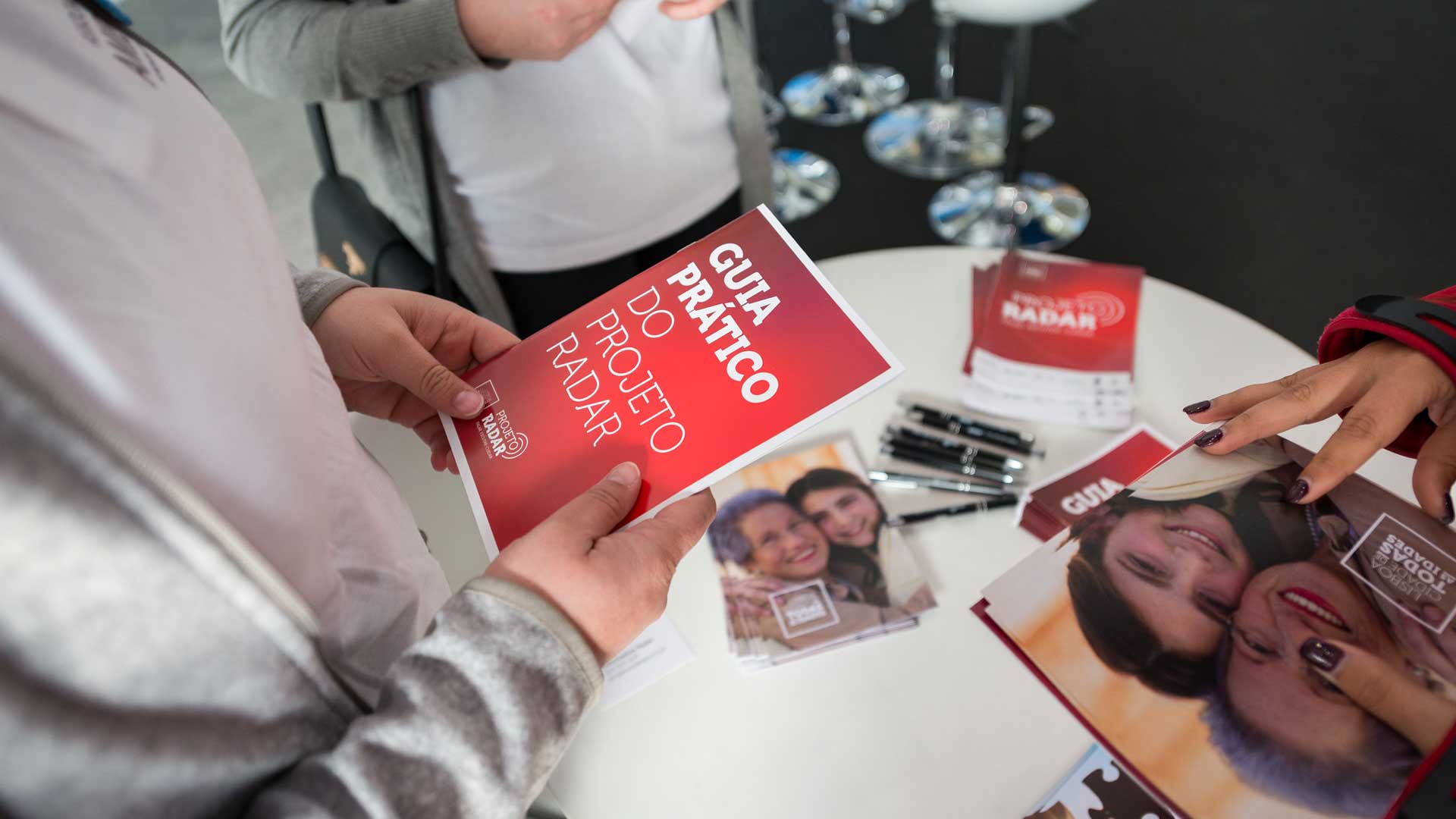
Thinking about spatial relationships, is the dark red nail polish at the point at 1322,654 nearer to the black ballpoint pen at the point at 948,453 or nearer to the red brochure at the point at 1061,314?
the black ballpoint pen at the point at 948,453

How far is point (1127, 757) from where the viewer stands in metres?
0.63

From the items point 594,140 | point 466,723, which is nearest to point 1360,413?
point 466,723

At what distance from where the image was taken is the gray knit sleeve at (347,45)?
1.03m

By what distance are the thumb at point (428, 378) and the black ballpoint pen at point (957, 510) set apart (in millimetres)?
476

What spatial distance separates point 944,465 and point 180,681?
0.81 metres

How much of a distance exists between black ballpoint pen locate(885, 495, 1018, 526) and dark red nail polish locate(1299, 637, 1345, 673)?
15.2 inches

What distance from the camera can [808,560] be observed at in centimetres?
95

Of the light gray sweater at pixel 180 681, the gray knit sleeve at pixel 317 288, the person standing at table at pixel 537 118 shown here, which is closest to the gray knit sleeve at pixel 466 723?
the light gray sweater at pixel 180 681

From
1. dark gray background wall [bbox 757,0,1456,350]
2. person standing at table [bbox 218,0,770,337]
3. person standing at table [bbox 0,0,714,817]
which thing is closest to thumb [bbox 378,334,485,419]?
person standing at table [bbox 0,0,714,817]

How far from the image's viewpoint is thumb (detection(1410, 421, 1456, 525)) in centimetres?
67

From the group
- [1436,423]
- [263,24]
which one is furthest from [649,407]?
[263,24]

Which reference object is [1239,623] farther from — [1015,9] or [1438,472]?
[1015,9]

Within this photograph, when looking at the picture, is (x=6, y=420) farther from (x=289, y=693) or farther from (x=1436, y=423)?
(x=1436, y=423)

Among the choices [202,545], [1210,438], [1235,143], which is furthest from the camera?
[1235,143]
